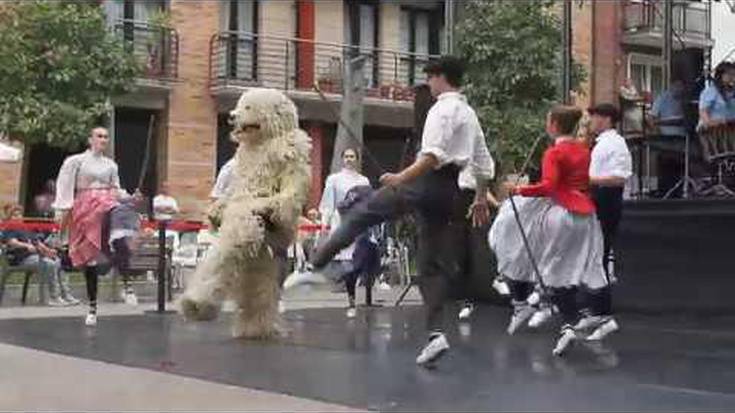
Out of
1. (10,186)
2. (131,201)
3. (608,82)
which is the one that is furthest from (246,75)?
(131,201)

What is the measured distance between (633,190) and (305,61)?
18693 millimetres

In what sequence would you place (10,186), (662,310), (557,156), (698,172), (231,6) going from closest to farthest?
(557,156)
(662,310)
(698,172)
(10,186)
(231,6)

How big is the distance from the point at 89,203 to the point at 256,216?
9.03ft

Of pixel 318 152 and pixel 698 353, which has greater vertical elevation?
pixel 318 152

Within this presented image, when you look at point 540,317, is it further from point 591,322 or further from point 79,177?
point 79,177

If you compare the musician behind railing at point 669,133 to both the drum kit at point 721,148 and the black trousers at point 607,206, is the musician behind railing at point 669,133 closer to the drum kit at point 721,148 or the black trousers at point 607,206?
the drum kit at point 721,148

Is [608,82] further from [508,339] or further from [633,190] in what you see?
[508,339]

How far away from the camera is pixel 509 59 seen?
93.0 ft

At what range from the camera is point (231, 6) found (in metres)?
32.2

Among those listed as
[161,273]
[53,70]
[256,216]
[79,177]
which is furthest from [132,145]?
[256,216]

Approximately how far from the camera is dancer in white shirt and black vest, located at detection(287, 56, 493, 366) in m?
8.52

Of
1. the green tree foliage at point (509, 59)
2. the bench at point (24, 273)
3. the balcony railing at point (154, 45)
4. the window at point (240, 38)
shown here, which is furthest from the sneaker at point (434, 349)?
the window at point (240, 38)

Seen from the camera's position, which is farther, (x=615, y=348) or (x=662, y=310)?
(x=662, y=310)

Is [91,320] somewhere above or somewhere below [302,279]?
below
